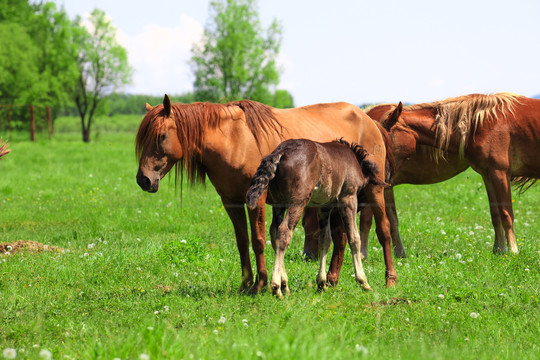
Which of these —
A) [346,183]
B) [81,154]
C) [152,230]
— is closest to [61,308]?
[346,183]

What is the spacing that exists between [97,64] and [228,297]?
51752mm

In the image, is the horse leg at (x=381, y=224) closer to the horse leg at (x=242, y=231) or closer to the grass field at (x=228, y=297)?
the grass field at (x=228, y=297)

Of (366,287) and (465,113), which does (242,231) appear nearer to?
(366,287)

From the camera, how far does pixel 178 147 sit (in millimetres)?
5477

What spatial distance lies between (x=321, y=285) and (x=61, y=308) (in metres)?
2.71

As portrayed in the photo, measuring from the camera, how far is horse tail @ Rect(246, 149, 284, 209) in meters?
4.66

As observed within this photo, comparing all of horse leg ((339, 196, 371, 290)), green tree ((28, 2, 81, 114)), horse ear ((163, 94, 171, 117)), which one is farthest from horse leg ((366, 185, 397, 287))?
green tree ((28, 2, 81, 114))

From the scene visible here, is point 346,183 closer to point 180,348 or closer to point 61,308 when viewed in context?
point 180,348

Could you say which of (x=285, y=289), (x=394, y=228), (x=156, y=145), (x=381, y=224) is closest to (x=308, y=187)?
(x=285, y=289)

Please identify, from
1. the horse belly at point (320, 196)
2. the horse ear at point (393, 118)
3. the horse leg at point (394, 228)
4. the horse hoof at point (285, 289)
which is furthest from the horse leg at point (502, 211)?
the horse hoof at point (285, 289)

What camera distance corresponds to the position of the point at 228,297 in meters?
5.55

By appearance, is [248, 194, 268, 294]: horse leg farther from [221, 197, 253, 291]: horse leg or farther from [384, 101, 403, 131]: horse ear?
[384, 101, 403, 131]: horse ear

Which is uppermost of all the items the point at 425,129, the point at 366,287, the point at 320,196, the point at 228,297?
the point at 425,129

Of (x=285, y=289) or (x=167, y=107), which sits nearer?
(x=285, y=289)
